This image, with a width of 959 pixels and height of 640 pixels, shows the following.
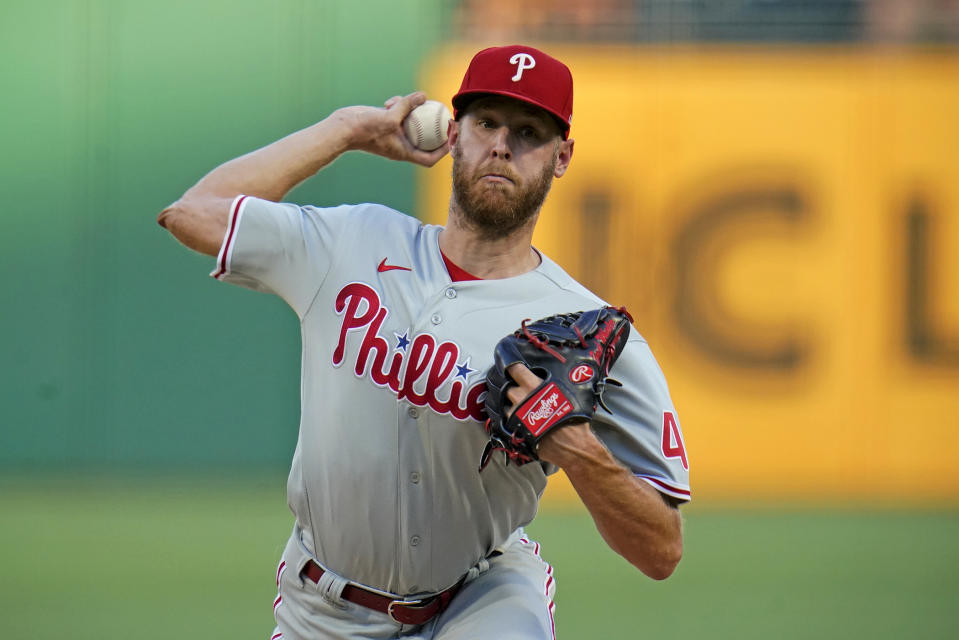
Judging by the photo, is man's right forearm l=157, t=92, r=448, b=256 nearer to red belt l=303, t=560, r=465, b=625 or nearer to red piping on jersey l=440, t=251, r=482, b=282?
red piping on jersey l=440, t=251, r=482, b=282

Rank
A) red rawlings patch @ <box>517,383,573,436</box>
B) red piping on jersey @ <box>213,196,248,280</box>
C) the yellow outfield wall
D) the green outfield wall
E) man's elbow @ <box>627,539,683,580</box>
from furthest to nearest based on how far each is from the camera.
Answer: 1. the green outfield wall
2. the yellow outfield wall
3. red piping on jersey @ <box>213,196,248,280</box>
4. man's elbow @ <box>627,539,683,580</box>
5. red rawlings patch @ <box>517,383,573,436</box>

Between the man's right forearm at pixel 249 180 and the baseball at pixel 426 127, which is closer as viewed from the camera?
the man's right forearm at pixel 249 180

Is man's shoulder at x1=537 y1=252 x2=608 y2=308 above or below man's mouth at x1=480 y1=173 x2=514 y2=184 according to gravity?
below

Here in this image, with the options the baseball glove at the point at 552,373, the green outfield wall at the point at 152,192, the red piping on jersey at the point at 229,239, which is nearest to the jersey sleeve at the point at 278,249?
the red piping on jersey at the point at 229,239

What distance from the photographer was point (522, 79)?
8.46 feet

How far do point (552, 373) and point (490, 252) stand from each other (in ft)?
1.68

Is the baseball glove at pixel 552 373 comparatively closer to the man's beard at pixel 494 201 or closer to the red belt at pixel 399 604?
the man's beard at pixel 494 201

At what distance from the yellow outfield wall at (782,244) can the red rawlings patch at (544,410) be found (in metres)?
5.79

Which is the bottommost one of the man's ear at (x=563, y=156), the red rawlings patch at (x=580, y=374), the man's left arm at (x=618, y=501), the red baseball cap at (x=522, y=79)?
the man's left arm at (x=618, y=501)

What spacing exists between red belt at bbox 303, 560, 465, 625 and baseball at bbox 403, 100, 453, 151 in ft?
3.29

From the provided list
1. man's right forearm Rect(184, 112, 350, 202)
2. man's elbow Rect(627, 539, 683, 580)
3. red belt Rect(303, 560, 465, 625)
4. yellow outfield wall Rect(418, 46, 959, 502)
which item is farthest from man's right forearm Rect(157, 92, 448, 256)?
yellow outfield wall Rect(418, 46, 959, 502)

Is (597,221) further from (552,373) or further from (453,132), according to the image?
(552,373)

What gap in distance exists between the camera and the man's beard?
260 cm

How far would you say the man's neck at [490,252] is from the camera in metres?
2.68
